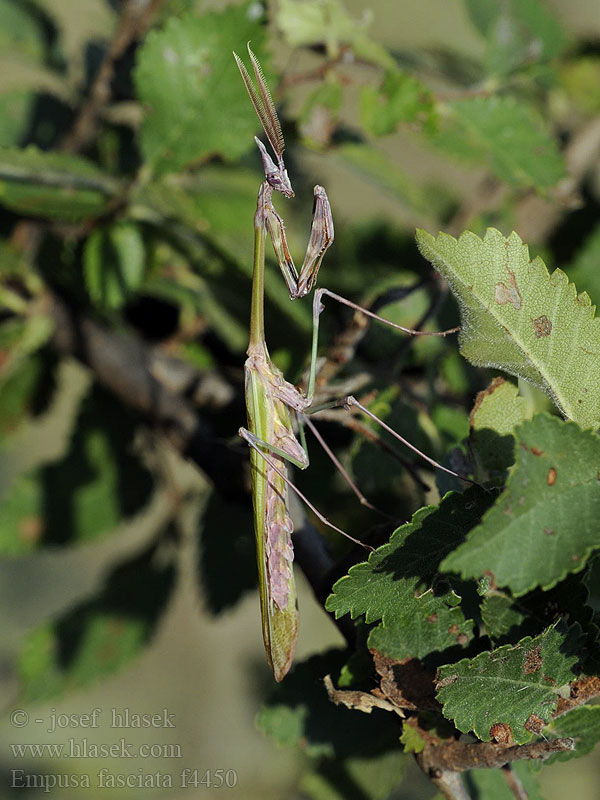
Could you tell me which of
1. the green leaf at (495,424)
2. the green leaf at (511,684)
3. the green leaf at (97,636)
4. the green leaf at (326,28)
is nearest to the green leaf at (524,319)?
the green leaf at (495,424)

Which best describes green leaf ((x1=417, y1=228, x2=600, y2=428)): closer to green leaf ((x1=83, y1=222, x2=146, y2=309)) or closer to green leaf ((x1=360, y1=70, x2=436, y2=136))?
green leaf ((x1=360, y1=70, x2=436, y2=136))

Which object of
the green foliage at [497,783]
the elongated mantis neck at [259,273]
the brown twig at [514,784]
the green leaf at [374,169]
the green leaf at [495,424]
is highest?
the green leaf at [374,169]

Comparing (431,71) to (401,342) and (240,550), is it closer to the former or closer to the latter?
(401,342)

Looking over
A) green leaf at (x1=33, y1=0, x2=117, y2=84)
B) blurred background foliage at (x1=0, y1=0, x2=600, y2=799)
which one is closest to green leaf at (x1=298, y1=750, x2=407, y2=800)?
blurred background foliage at (x1=0, y1=0, x2=600, y2=799)

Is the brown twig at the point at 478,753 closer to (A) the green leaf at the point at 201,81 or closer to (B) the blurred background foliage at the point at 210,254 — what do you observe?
(B) the blurred background foliage at the point at 210,254

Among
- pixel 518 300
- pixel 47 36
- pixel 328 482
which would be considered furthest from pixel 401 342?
pixel 47 36

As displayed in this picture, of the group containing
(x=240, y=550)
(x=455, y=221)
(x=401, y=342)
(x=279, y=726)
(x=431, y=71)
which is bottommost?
(x=279, y=726)
